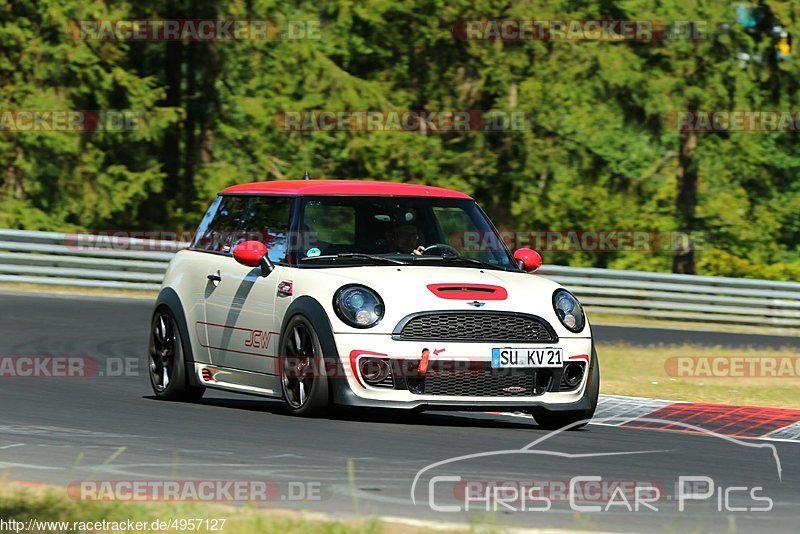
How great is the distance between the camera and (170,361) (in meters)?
11.9

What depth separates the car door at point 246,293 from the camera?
1072cm

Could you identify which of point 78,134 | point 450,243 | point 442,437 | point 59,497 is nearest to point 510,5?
point 78,134

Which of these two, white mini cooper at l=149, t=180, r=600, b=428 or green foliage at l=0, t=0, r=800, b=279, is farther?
green foliage at l=0, t=0, r=800, b=279

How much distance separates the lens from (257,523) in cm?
610

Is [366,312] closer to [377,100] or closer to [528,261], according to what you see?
[528,261]

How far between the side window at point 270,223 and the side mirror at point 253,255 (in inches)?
4.5

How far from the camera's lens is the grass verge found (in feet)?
46.2

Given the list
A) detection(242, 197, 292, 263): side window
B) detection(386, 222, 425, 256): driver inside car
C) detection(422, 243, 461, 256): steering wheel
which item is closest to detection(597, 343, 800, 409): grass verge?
detection(422, 243, 461, 256): steering wheel

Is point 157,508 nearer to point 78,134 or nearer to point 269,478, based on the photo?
point 269,478

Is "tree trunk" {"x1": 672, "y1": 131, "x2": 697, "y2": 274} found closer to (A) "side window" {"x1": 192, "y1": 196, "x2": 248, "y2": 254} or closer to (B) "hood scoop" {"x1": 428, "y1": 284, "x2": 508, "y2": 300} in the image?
(A) "side window" {"x1": 192, "y1": 196, "x2": 248, "y2": 254}

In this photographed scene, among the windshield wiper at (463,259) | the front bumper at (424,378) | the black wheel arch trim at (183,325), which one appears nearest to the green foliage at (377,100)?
the black wheel arch trim at (183,325)

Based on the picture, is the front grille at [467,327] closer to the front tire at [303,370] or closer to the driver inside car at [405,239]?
the front tire at [303,370]

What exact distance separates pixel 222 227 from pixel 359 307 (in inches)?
95.0

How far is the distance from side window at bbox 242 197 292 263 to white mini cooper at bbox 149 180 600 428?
16 millimetres
